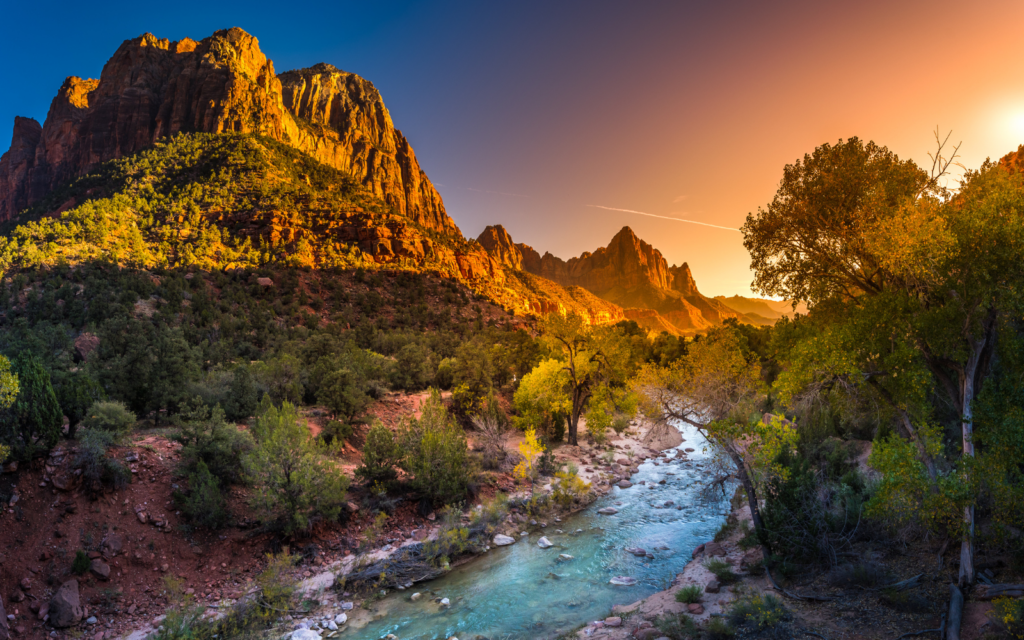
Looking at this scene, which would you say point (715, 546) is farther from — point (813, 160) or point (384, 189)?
point (384, 189)

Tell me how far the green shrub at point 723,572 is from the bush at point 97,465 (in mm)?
14837

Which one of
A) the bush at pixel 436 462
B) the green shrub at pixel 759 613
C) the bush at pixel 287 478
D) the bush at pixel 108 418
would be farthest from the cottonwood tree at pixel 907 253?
the bush at pixel 108 418

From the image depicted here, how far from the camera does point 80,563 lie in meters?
8.80

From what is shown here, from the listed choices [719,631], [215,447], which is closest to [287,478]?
[215,447]

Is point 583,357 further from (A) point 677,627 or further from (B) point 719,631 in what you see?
(B) point 719,631

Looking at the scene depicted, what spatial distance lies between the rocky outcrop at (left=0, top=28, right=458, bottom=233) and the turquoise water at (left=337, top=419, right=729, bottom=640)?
77221 millimetres

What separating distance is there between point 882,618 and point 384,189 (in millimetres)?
115336

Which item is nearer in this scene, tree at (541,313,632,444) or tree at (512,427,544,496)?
tree at (512,427,544,496)

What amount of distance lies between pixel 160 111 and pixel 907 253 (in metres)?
98.9

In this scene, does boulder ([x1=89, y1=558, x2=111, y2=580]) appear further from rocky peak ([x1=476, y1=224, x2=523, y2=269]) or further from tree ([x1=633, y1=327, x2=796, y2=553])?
rocky peak ([x1=476, y1=224, x2=523, y2=269])

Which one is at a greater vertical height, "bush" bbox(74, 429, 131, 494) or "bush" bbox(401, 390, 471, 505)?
"bush" bbox(74, 429, 131, 494)

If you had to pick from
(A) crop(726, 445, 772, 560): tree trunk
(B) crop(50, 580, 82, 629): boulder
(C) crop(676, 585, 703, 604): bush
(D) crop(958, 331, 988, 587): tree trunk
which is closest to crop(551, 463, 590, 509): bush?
(C) crop(676, 585, 703, 604): bush

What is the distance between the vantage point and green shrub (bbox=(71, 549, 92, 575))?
28.7 feet

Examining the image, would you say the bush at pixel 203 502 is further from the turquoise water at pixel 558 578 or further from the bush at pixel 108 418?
Answer: the turquoise water at pixel 558 578
